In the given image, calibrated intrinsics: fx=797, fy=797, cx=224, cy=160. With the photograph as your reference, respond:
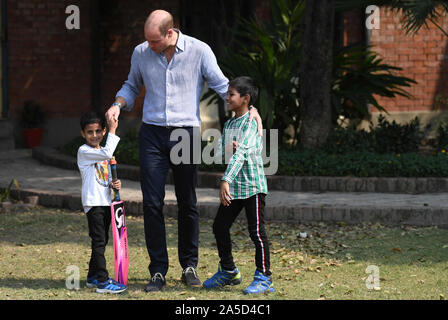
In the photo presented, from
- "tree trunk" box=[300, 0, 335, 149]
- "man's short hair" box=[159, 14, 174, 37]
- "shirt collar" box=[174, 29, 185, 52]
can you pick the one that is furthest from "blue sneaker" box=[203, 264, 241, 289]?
"tree trunk" box=[300, 0, 335, 149]

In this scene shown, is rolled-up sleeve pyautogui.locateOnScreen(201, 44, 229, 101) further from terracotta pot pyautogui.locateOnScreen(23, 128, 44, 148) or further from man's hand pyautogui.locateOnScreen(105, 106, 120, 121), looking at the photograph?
terracotta pot pyautogui.locateOnScreen(23, 128, 44, 148)

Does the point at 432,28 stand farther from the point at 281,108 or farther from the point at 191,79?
the point at 191,79

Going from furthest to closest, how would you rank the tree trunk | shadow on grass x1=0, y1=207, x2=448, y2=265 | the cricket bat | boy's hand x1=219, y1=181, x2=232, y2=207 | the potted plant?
1. the potted plant
2. the tree trunk
3. shadow on grass x1=0, y1=207, x2=448, y2=265
4. the cricket bat
5. boy's hand x1=219, y1=181, x2=232, y2=207

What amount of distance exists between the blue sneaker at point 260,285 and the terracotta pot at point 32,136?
825 centimetres

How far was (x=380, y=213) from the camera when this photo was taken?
799 cm

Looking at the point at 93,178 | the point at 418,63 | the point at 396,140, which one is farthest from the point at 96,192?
the point at 418,63

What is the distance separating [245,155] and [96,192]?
3.48 ft

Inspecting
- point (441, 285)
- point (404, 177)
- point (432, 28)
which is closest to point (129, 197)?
point (404, 177)

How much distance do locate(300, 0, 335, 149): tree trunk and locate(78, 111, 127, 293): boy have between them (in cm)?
515

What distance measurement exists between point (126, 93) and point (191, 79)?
49 cm

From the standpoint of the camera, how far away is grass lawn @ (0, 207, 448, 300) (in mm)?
5461

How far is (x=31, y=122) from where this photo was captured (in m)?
12.9

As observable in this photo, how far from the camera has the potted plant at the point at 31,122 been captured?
12875mm

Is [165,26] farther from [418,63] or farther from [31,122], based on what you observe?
[418,63]
